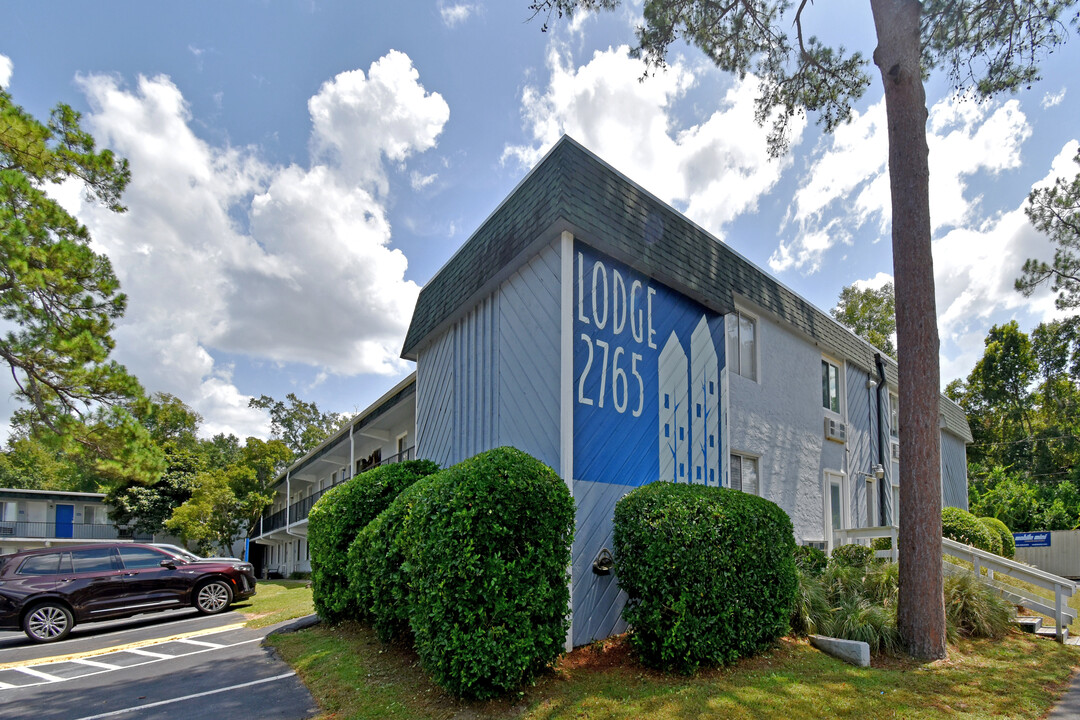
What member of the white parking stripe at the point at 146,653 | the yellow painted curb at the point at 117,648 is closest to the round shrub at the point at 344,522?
the white parking stripe at the point at 146,653

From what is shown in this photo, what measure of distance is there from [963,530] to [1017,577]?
4.18 meters

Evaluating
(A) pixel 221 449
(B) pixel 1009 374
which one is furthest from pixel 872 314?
(A) pixel 221 449

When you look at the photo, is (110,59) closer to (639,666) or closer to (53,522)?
(639,666)

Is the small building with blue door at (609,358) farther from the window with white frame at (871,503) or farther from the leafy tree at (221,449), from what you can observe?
the leafy tree at (221,449)

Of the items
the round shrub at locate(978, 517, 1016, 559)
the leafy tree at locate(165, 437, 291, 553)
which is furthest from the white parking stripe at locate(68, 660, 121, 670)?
the leafy tree at locate(165, 437, 291, 553)

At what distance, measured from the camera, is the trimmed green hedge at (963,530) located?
1248 cm

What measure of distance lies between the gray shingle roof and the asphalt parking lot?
203 inches

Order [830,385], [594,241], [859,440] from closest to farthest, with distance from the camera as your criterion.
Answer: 1. [594,241]
2. [830,385]
3. [859,440]

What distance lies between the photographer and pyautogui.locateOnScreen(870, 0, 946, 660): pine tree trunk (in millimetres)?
6949

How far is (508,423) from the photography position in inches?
314

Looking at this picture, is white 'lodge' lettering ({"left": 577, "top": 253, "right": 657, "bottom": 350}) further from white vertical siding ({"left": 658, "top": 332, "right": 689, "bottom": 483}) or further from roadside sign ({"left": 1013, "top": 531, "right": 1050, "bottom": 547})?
roadside sign ({"left": 1013, "top": 531, "right": 1050, "bottom": 547})

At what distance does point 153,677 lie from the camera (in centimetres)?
687

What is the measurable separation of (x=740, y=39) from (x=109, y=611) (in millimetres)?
14248

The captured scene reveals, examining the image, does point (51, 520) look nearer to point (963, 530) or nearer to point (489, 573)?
point (489, 573)
